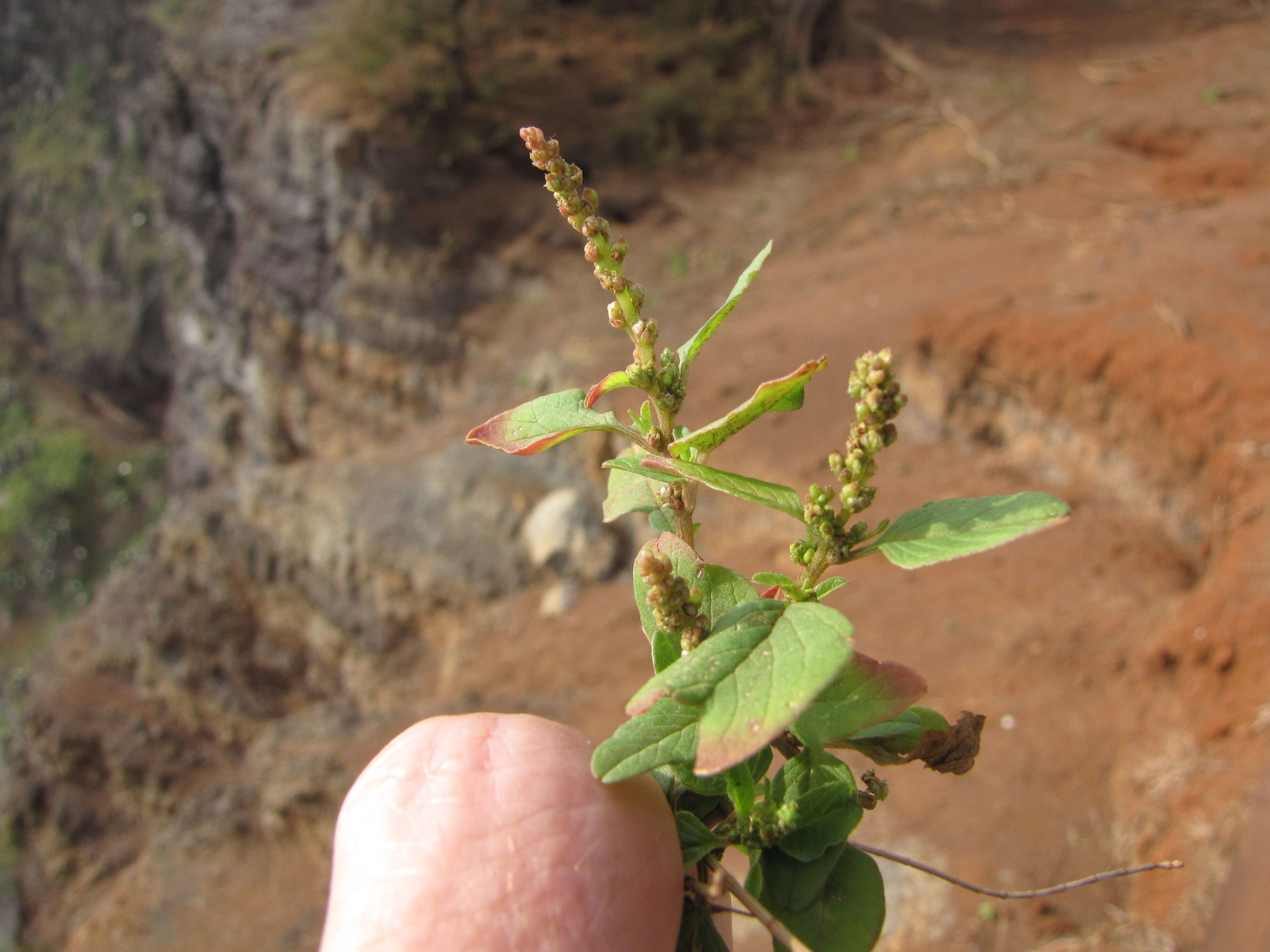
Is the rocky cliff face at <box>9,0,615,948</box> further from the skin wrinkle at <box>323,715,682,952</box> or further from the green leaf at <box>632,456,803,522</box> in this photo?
the green leaf at <box>632,456,803,522</box>

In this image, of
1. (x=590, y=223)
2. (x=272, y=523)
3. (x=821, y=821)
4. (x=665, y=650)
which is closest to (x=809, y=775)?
(x=821, y=821)

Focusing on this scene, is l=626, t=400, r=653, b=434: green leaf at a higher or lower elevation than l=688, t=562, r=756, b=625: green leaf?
higher

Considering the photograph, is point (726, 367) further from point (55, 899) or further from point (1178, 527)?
point (55, 899)

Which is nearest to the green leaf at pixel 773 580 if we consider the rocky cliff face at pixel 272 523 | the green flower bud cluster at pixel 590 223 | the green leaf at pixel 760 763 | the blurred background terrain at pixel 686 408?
the green leaf at pixel 760 763

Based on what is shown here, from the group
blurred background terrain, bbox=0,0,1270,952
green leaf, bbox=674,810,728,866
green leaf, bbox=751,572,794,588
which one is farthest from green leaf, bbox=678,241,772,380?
blurred background terrain, bbox=0,0,1270,952

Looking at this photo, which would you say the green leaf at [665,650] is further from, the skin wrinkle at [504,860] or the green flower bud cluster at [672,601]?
the skin wrinkle at [504,860]

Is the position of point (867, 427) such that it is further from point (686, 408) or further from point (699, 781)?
point (686, 408)
